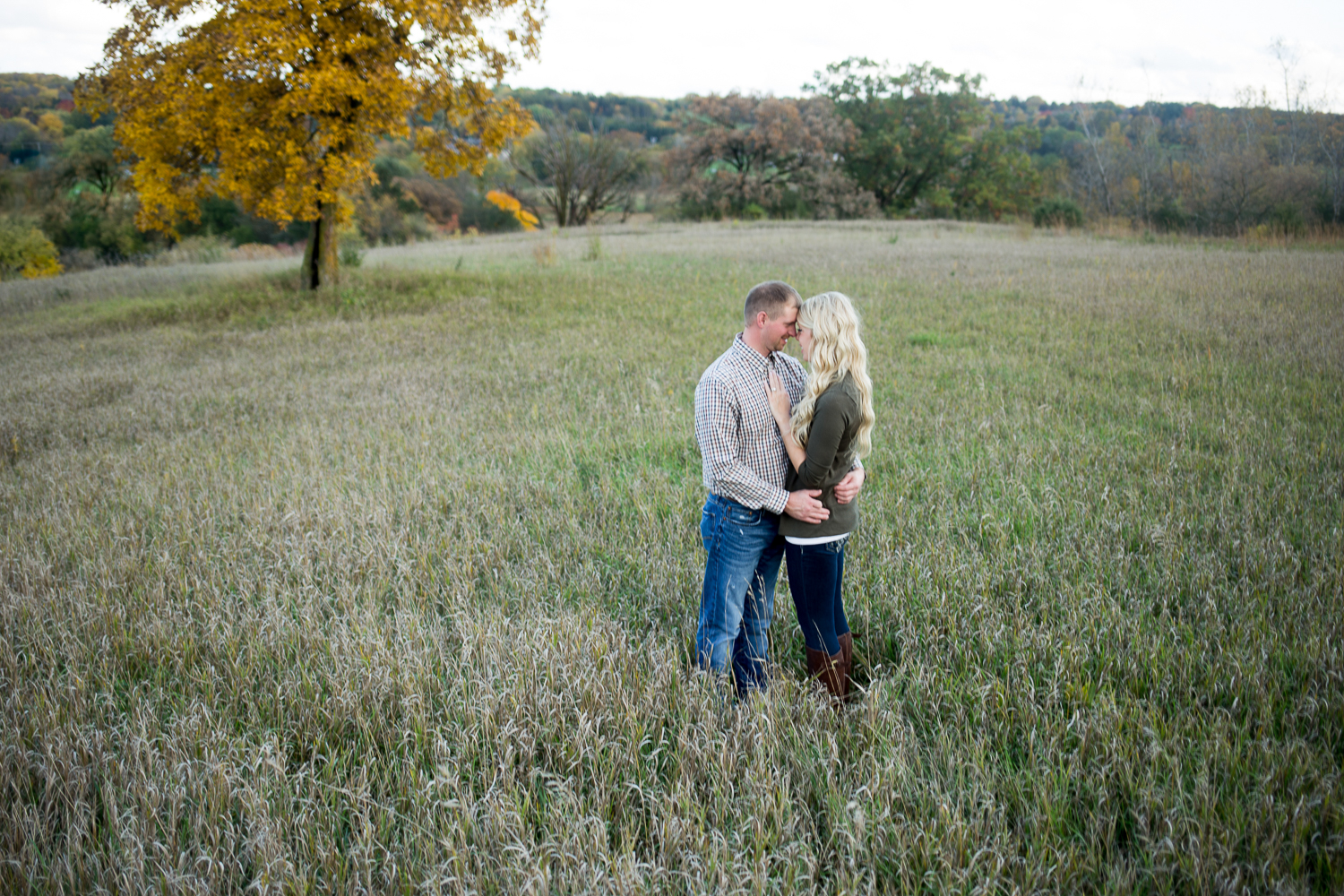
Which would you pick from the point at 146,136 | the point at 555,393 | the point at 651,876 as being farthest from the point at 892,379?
the point at 146,136

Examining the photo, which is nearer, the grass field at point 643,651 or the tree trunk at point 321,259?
the grass field at point 643,651

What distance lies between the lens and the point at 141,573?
442 centimetres

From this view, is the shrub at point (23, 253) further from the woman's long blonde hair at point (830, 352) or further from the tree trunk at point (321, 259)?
the woman's long blonde hair at point (830, 352)

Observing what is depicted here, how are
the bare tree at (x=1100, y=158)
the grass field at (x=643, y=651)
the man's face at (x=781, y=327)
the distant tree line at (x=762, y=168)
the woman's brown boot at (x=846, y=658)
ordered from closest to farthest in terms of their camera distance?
1. the grass field at (x=643, y=651)
2. the man's face at (x=781, y=327)
3. the woman's brown boot at (x=846, y=658)
4. the distant tree line at (x=762, y=168)
5. the bare tree at (x=1100, y=158)

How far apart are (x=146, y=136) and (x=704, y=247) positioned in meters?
17.9

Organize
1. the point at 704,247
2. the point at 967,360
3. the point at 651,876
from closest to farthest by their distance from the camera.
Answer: the point at 651,876 < the point at 967,360 < the point at 704,247

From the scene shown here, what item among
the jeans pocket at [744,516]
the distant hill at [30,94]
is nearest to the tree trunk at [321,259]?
the jeans pocket at [744,516]

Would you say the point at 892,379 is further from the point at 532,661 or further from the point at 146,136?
the point at 146,136

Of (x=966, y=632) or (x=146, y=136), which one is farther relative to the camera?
(x=146, y=136)

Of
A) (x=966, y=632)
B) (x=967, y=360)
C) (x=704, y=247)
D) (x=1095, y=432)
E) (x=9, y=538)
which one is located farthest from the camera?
(x=704, y=247)

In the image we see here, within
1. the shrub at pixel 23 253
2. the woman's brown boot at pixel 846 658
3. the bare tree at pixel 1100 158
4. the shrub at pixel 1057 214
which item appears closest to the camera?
the woman's brown boot at pixel 846 658

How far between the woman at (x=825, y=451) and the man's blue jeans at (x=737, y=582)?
0.13 m

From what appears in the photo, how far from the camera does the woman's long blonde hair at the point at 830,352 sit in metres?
2.86

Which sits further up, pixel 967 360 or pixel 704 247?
pixel 704 247
